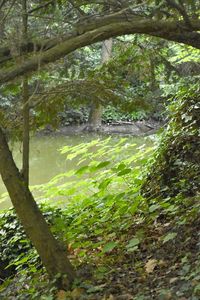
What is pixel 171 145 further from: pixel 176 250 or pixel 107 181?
pixel 176 250

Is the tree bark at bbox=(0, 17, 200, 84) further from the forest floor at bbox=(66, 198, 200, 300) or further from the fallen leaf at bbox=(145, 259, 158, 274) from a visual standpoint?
the fallen leaf at bbox=(145, 259, 158, 274)

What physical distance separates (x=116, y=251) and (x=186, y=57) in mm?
7031

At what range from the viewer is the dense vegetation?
3609 millimetres

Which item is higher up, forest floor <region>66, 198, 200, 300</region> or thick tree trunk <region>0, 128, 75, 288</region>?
thick tree trunk <region>0, 128, 75, 288</region>

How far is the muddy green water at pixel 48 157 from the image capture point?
13.7 m

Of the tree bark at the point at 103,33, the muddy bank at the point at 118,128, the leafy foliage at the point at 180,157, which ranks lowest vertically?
the muddy bank at the point at 118,128

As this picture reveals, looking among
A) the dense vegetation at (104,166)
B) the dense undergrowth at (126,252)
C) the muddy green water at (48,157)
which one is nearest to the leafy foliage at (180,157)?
the dense vegetation at (104,166)

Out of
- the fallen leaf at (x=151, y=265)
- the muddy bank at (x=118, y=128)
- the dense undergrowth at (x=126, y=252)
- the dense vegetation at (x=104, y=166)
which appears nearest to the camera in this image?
the dense undergrowth at (x=126, y=252)

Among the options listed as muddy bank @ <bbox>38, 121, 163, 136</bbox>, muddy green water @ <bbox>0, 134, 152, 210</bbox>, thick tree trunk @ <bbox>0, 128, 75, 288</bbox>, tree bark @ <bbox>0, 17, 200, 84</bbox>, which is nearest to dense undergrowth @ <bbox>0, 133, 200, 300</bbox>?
thick tree trunk @ <bbox>0, 128, 75, 288</bbox>

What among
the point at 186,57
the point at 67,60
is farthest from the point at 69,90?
the point at 186,57

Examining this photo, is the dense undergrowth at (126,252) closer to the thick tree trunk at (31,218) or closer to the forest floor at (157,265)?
the forest floor at (157,265)

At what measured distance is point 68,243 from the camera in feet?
15.6

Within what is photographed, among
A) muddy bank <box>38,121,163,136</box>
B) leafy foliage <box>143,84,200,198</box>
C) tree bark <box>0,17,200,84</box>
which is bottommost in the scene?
muddy bank <box>38,121,163,136</box>

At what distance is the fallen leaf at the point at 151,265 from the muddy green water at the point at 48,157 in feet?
24.3
